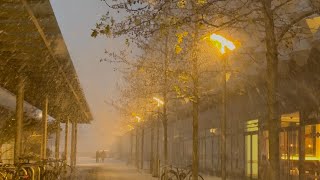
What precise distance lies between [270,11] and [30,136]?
1217 inches

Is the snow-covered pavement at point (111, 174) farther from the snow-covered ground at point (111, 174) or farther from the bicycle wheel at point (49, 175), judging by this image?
the bicycle wheel at point (49, 175)

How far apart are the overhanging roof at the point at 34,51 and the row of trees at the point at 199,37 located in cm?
192

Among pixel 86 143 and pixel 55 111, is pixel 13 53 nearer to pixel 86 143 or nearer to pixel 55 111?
pixel 55 111

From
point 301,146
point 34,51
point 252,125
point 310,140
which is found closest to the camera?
point 34,51

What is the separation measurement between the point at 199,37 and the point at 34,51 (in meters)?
5.82

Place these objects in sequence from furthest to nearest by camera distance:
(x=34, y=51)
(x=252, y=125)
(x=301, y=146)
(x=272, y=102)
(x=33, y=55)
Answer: (x=252, y=125) → (x=301, y=146) → (x=33, y=55) → (x=34, y=51) → (x=272, y=102)

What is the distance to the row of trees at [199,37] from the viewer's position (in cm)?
1023

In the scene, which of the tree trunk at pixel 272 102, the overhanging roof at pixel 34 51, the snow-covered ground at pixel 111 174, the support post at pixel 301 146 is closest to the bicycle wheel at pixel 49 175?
the overhanging roof at pixel 34 51

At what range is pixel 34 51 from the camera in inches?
609

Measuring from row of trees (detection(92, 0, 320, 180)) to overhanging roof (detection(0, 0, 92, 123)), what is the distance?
1.92m

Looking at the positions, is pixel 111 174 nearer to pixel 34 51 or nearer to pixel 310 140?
pixel 310 140

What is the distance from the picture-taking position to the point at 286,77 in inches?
899

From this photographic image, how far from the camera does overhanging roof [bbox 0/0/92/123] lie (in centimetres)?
1153

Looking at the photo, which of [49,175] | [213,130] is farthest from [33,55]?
[213,130]
